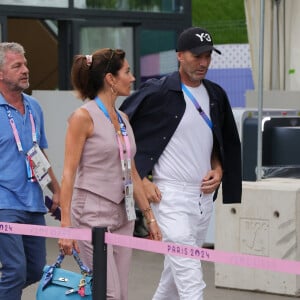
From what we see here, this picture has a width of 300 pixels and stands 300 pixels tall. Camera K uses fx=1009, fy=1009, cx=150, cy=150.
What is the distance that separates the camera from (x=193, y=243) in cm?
559

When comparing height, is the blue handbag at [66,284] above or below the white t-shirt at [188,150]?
below

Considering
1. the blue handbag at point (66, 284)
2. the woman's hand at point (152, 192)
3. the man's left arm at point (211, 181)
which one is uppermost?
the man's left arm at point (211, 181)

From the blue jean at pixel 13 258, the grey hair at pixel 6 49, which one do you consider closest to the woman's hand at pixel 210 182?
the blue jean at pixel 13 258

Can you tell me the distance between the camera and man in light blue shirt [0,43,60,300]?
558 cm

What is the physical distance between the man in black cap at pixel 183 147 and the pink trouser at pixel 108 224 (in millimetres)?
497

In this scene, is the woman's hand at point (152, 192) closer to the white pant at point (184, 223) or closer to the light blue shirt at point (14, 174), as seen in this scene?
the white pant at point (184, 223)

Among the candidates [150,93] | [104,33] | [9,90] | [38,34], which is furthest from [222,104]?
[38,34]

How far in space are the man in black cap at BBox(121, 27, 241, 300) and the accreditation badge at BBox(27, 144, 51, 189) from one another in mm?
528

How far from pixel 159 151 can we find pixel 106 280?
1032 millimetres

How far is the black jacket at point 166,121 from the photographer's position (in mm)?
5664

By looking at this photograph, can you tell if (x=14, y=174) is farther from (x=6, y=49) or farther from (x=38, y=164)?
(x=6, y=49)

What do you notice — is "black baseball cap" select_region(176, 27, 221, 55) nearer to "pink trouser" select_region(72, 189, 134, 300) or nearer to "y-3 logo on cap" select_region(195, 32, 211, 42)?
"y-3 logo on cap" select_region(195, 32, 211, 42)

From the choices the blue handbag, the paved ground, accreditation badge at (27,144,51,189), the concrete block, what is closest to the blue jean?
accreditation badge at (27,144,51,189)

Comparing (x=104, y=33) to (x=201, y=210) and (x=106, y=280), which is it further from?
(x=106, y=280)
